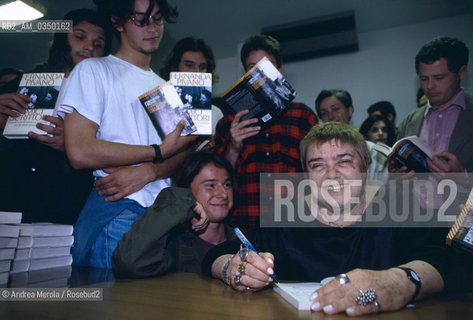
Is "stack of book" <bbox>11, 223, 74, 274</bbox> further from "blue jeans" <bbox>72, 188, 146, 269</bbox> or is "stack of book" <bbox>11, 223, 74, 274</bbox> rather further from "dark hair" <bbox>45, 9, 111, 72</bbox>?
"dark hair" <bbox>45, 9, 111, 72</bbox>

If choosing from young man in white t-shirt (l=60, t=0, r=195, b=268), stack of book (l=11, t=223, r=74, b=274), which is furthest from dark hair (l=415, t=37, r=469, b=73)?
stack of book (l=11, t=223, r=74, b=274)

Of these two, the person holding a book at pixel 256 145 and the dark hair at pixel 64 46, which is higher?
the dark hair at pixel 64 46

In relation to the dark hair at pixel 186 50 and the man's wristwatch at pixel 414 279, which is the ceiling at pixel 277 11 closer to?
the dark hair at pixel 186 50

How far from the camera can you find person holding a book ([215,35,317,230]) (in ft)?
6.27

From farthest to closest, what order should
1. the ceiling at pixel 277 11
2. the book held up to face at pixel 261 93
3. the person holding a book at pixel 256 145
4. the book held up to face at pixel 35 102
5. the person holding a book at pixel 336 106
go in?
1. the ceiling at pixel 277 11
2. the person holding a book at pixel 336 106
3. the person holding a book at pixel 256 145
4. the book held up to face at pixel 261 93
5. the book held up to face at pixel 35 102

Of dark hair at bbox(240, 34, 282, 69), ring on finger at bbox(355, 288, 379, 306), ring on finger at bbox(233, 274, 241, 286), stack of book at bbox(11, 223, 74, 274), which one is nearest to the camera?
ring on finger at bbox(355, 288, 379, 306)

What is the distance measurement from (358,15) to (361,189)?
152 inches

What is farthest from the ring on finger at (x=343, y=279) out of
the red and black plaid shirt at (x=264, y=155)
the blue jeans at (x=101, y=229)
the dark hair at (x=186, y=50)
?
Answer: the dark hair at (x=186, y=50)

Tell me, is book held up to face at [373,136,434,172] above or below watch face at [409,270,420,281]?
above

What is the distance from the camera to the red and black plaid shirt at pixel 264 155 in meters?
1.92

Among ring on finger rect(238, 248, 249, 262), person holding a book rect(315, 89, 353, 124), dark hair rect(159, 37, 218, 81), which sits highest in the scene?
dark hair rect(159, 37, 218, 81)

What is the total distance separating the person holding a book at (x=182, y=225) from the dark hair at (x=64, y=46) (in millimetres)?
955

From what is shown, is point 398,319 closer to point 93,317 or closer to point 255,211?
point 93,317

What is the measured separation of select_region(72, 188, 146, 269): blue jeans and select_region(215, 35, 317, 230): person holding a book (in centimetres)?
72
